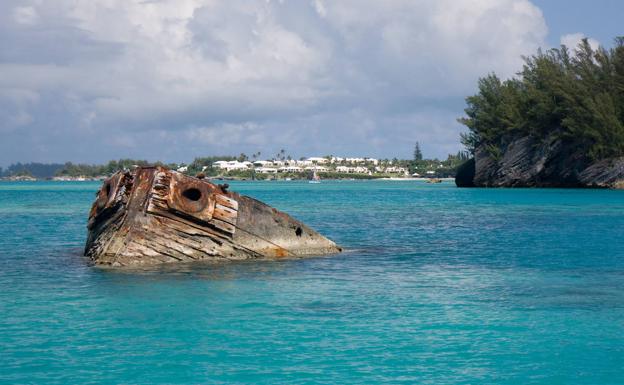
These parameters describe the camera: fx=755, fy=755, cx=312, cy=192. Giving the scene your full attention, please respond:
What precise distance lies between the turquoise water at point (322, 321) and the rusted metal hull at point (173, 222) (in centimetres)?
69

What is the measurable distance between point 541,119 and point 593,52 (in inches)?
426

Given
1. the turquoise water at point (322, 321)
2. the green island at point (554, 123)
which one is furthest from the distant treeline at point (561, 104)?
the turquoise water at point (322, 321)

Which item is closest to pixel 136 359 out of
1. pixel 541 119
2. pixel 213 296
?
pixel 213 296

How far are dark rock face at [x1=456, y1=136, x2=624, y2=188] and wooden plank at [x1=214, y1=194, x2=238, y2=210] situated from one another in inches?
3050

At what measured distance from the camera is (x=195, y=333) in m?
12.8

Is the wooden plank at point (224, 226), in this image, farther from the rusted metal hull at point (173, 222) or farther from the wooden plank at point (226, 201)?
the wooden plank at point (226, 201)

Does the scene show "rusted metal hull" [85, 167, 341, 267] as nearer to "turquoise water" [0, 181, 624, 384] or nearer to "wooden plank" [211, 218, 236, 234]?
"wooden plank" [211, 218, 236, 234]

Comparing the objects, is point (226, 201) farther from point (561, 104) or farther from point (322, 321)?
point (561, 104)

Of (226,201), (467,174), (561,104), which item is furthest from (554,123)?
(226,201)

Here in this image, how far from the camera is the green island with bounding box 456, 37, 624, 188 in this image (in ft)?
294

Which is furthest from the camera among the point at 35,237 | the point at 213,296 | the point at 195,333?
the point at 35,237

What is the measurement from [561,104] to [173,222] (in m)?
84.8

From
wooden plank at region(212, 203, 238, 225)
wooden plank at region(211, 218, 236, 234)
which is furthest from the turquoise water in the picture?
wooden plank at region(212, 203, 238, 225)

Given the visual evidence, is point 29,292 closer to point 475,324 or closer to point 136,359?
point 136,359
